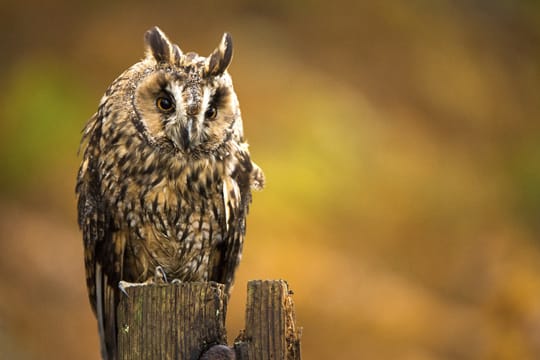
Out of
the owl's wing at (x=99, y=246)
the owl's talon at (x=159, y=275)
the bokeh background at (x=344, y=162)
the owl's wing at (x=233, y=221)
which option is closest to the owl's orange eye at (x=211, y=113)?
the owl's wing at (x=233, y=221)

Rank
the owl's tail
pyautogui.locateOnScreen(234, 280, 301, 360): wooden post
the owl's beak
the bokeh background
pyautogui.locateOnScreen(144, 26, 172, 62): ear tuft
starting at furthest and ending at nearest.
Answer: the bokeh background
the owl's tail
pyautogui.locateOnScreen(144, 26, 172, 62): ear tuft
the owl's beak
pyautogui.locateOnScreen(234, 280, 301, 360): wooden post

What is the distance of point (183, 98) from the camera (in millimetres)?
2412

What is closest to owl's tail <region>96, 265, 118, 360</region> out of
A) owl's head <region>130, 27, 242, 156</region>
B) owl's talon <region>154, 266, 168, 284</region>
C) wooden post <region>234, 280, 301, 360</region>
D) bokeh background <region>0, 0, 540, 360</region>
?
owl's talon <region>154, 266, 168, 284</region>

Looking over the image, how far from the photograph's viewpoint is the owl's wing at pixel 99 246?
2.75 meters

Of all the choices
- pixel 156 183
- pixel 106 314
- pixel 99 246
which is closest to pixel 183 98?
pixel 156 183

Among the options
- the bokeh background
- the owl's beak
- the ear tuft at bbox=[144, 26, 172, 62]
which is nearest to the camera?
the owl's beak

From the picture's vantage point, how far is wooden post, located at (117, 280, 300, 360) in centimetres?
165

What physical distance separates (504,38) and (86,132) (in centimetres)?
544

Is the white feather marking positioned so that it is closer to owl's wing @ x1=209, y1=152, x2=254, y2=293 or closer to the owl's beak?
owl's wing @ x1=209, y1=152, x2=254, y2=293

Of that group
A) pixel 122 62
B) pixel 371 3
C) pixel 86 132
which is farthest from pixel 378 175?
pixel 86 132

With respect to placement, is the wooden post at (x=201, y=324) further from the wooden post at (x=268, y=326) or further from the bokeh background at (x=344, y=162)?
the bokeh background at (x=344, y=162)

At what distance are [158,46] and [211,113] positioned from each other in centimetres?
28

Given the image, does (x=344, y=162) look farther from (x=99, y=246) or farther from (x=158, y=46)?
(x=158, y=46)

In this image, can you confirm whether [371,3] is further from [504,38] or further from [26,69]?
[26,69]
